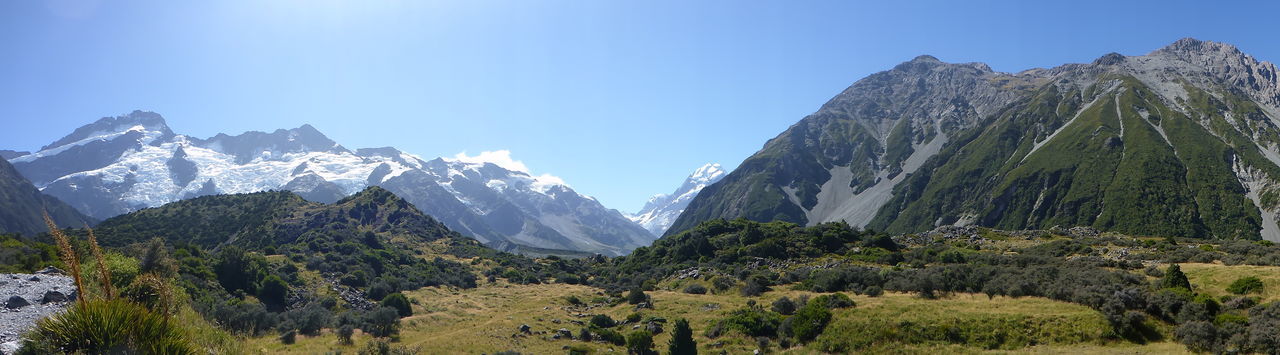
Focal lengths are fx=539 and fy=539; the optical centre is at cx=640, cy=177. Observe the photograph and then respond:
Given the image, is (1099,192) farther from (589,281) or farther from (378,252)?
(378,252)

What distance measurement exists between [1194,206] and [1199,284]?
17278 centimetres

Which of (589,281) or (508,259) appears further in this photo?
(508,259)

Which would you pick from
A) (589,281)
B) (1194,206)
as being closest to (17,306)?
(589,281)

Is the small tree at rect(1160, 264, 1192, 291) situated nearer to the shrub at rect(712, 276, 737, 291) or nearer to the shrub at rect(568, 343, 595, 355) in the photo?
the shrub at rect(712, 276, 737, 291)

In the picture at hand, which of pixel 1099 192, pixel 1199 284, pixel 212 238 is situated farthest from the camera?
pixel 1099 192

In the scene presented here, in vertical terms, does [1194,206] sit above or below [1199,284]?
above

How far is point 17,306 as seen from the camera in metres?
16.4

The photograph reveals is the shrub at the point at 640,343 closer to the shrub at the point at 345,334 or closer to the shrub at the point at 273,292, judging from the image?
the shrub at the point at 345,334

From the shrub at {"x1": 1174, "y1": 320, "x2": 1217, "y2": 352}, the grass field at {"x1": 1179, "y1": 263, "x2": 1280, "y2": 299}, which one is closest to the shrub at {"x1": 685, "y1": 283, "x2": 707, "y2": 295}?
the grass field at {"x1": 1179, "y1": 263, "x2": 1280, "y2": 299}

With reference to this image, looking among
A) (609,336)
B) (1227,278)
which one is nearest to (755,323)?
(609,336)

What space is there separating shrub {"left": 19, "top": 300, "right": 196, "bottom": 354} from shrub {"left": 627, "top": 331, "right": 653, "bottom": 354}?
24434mm

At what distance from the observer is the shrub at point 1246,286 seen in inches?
1094

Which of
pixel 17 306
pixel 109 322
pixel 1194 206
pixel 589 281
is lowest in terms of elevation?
pixel 589 281

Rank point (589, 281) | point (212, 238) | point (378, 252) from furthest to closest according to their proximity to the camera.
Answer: point (212, 238) → point (378, 252) → point (589, 281)
